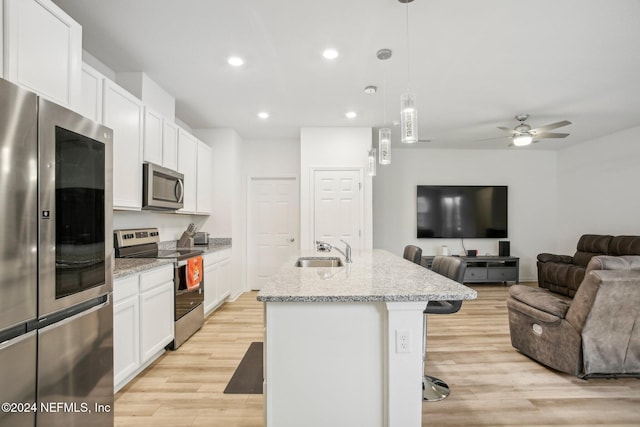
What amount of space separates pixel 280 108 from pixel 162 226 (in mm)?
2118

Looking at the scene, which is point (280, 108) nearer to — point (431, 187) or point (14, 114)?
point (14, 114)

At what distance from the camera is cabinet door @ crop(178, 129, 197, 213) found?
3.70 metres

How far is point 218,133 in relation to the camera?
4.90 meters

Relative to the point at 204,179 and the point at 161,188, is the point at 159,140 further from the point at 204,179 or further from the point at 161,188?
the point at 204,179

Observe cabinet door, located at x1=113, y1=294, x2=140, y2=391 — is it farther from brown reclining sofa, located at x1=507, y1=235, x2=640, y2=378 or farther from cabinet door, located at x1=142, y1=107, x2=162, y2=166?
brown reclining sofa, located at x1=507, y1=235, x2=640, y2=378

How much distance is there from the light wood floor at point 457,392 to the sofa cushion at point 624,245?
2715 millimetres

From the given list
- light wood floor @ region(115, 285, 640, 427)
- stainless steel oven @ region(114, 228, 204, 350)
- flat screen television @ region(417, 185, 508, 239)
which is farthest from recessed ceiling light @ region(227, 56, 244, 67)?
flat screen television @ region(417, 185, 508, 239)

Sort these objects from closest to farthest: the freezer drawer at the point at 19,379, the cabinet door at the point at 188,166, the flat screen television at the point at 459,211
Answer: the freezer drawer at the point at 19,379, the cabinet door at the point at 188,166, the flat screen television at the point at 459,211

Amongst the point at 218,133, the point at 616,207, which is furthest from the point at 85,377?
the point at 616,207

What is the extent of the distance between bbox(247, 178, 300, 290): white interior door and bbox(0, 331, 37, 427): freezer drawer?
4224mm

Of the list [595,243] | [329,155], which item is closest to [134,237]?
[329,155]

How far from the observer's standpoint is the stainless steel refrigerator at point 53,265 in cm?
115

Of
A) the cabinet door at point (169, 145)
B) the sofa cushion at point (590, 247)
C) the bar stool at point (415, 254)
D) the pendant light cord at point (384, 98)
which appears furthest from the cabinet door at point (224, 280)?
the sofa cushion at point (590, 247)

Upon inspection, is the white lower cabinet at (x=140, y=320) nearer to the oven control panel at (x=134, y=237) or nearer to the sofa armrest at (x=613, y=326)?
the oven control panel at (x=134, y=237)
